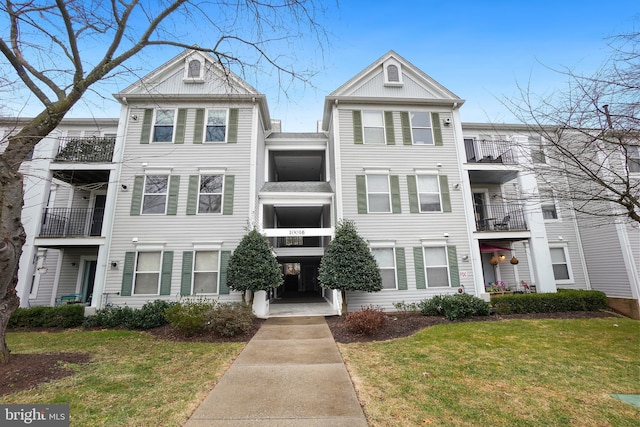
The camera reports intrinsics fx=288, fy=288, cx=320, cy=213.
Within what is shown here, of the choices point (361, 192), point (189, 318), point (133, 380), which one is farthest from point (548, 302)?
point (133, 380)

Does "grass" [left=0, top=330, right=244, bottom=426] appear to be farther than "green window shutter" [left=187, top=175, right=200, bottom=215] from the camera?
No

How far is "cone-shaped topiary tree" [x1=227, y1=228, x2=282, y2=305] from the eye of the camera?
10039mm

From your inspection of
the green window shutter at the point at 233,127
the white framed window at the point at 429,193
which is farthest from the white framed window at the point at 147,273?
the white framed window at the point at 429,193

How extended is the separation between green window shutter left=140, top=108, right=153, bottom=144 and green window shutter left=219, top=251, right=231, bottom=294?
6.10 metres

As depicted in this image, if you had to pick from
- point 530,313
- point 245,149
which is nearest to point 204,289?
point 245,149

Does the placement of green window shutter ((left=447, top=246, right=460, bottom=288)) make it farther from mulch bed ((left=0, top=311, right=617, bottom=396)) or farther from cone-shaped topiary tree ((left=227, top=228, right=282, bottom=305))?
cone-shaped topiary tree ((left=227, top=228, right=282, bottom=305))

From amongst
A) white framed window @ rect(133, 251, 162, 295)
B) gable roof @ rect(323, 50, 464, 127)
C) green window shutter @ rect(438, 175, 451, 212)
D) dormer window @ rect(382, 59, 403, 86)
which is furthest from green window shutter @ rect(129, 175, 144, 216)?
green window shutter @ rect(438, 175, 451, 212)

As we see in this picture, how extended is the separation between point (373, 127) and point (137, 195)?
10576 millimetres

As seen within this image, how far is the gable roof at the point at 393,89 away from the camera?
13125mm

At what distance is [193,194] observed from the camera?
12.0 metres

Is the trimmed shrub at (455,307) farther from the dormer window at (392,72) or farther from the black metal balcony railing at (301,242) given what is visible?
the dormer window at (392,72)

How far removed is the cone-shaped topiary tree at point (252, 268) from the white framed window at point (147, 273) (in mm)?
3287

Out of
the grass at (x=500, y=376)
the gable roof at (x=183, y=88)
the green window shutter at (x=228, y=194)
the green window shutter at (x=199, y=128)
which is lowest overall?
the grass at (x=500, y=376)

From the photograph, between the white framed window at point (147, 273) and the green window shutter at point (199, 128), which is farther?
the green window shutter at point (199, 128)
